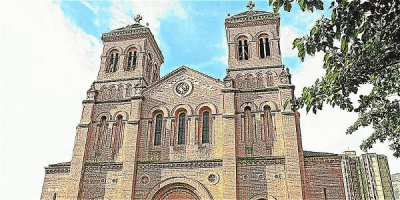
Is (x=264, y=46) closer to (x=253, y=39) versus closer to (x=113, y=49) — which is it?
(x=253, y=39)

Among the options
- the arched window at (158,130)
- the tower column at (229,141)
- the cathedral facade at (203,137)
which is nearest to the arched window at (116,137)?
the cathedral facade at (203,137)

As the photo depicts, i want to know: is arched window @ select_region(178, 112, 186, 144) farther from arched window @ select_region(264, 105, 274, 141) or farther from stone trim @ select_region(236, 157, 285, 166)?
arched window @ select_region(264, 105, 274, 141)

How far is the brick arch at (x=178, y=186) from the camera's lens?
22.0 metres

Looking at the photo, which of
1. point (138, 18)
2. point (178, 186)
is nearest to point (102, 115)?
point (178, 186)

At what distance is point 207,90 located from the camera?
25.4 metres

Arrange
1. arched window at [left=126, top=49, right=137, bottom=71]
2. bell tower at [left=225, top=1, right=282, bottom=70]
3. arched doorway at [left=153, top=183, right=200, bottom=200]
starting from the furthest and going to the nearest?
arched window at [left=126, top=49, right=137, bottom=71], bell tower at [left=225, top=1, right=282, bottom=70], arched doorway at [left=153, top=183, right=200, bottom=200]

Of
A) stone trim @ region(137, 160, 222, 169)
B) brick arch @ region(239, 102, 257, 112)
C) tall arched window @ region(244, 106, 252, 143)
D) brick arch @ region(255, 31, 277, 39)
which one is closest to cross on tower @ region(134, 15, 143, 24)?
brick arch @ region(255, 31, 277, 39)

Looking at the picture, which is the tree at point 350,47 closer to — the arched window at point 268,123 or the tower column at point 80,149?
the arched window at point 268,123

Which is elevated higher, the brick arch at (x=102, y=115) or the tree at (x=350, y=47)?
the brick arch at (x=102, y=115)

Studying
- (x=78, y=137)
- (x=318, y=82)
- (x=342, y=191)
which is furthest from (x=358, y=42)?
(x=78, y=137)

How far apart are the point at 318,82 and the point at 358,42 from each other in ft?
4.40

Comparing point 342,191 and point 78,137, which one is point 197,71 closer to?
point 78,137

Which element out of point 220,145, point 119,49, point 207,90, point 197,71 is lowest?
point 220,145

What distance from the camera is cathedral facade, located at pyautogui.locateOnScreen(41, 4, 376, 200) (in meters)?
21.7
